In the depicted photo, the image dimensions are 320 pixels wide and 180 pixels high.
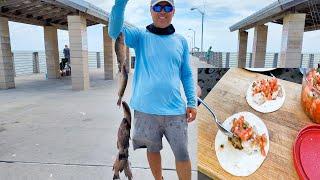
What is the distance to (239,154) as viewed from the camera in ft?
8.21

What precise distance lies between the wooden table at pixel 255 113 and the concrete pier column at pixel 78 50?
25.6ft

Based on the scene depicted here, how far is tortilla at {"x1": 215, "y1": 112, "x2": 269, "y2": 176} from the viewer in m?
2.42

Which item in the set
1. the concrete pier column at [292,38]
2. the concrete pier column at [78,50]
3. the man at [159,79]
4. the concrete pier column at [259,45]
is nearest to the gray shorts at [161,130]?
the man at [159,79]

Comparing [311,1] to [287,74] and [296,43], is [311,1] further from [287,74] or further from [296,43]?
[287,74]

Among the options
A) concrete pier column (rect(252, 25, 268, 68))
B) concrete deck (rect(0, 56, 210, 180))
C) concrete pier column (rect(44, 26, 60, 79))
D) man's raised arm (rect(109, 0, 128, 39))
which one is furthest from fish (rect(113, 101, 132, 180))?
concrete pier column (rect(252, 25, 268, 68))

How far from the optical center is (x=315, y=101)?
2.16 m

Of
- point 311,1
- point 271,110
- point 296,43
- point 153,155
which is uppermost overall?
point 311,1

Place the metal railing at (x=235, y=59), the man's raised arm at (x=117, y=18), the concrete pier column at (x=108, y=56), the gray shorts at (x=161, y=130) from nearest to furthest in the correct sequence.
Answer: the man's raised arm at (x=117, y=18), the gray shorts at (x=161, y=130), the concrete pier column at (x=108, y=56), the metal railing at (x=235, y=59)

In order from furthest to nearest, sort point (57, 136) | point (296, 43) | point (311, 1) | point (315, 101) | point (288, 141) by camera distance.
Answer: point (296, 43), point (311, 1), point (57, 136), point (288, 141), point (315, 101)

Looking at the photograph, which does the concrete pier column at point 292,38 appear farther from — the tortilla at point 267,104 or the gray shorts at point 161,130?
the gray shorts at point 161,130

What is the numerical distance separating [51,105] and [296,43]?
25.9ft

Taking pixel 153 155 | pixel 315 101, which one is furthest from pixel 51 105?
pixel 315 101

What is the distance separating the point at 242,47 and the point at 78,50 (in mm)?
12383

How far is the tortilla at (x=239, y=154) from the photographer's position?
242 cm
